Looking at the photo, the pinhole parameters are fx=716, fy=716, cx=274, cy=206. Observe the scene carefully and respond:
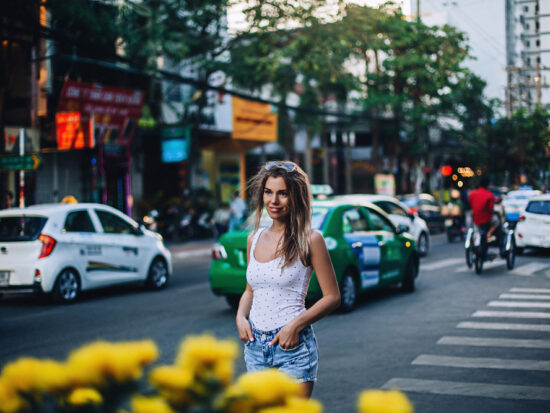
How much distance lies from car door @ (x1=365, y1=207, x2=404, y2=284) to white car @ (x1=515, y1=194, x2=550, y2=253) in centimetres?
743

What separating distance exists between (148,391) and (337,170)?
49.2 m

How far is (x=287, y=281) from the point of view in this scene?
3230mm

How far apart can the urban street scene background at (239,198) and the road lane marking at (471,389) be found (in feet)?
0.08

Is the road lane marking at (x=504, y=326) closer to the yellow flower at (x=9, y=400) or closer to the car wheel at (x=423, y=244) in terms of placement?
the yellow flower at (x=9, y=400)

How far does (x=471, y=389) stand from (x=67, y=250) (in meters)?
7.43

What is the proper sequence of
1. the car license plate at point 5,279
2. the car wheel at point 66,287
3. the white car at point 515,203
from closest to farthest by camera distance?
the car license plate at point 5,279, the car wheel at point 66,287, the white car at point 515,203

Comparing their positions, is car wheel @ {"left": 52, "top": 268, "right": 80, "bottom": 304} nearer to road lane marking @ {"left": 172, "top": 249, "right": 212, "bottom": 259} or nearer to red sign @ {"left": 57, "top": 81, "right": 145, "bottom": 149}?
road lane marking @ {"left": 172, "top": 249, "right": 212, "bottom": 259}

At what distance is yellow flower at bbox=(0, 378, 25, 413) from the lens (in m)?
1.37

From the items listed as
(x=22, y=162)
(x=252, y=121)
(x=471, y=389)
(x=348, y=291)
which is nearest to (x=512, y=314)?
(x=348, y=291)

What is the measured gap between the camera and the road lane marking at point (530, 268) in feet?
46.7

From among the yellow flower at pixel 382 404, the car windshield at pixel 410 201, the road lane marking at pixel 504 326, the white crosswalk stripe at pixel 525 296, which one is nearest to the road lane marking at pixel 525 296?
the white crosswalk stripe at pixel 525 296

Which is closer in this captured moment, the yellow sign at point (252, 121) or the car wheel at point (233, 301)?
the car wheel at point (233, 301)

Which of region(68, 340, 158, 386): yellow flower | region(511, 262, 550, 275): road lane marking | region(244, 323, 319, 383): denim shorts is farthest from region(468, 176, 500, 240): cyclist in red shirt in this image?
region(68, 340, 158, 386): yellow flower

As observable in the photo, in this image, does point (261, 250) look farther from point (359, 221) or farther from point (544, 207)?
point (544, 207)
